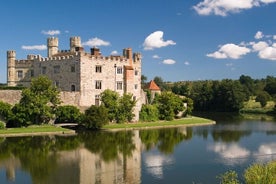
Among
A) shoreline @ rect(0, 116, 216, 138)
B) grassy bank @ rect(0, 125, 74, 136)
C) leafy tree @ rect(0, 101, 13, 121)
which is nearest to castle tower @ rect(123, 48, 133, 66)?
shoreline @ rect(0, 116, 216, 138)

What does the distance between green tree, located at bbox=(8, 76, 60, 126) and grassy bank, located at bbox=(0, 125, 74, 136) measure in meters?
1.36

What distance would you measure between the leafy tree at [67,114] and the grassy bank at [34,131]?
127 inches

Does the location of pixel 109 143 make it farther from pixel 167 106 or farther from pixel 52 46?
pixel 52 46

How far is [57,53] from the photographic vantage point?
50.7 metres

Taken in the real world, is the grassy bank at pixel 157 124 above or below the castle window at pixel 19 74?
below

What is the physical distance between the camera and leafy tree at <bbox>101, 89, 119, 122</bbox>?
136 feet

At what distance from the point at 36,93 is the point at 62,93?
4093mm

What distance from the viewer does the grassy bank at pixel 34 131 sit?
3272cm

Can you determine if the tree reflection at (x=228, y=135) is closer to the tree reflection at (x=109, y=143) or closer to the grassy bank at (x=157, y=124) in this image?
the grassy bank at (x=157, y=124)

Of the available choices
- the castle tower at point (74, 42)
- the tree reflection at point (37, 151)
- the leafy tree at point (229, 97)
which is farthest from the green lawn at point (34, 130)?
the leafy tree at point (229, 97)

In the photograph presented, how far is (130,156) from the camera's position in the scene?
25016 millimetres

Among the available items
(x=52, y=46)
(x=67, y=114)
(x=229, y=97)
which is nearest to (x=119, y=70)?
(x=67, y=114)

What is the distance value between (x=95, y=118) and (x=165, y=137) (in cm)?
755

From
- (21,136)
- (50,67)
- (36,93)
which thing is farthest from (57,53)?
(21,136)
